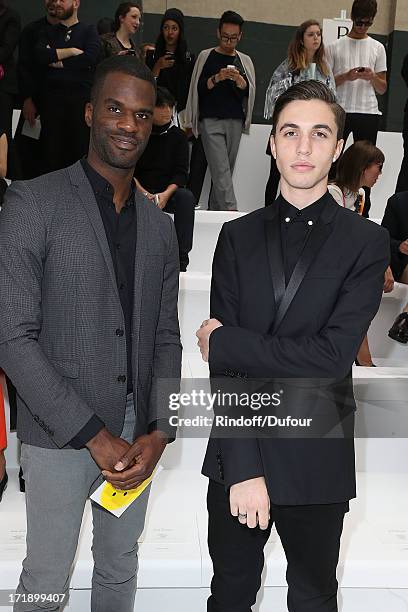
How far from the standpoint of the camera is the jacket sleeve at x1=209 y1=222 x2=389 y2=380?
1.54 meters

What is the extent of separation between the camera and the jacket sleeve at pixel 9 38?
434cm

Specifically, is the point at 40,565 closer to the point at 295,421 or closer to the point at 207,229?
the point at 295,421

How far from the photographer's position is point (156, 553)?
2.43m

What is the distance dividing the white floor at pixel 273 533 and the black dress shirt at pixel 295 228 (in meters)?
1.18

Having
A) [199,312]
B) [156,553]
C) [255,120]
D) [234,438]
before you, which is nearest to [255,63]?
[255,120]

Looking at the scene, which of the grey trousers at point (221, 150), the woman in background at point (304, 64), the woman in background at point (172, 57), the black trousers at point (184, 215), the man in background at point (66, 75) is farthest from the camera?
the grey trousers at point (221, 150)

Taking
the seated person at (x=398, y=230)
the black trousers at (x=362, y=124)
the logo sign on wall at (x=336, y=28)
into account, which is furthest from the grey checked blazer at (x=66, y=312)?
the logo sign on wall at (x=336, y=28)

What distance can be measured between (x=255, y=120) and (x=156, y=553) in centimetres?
539

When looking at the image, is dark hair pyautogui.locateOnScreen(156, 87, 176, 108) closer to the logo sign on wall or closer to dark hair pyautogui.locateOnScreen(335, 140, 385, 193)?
dark hair pyautogui.locateOnScreen(335, 140, 385, 193)

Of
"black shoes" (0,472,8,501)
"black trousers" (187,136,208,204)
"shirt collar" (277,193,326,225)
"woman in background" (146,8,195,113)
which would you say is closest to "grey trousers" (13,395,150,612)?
"shirt collar" (277,193,326,225)

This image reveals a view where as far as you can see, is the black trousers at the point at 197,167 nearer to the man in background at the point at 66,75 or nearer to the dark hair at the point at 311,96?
the man in background at the point at 66,75

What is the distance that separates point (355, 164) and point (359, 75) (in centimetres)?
168

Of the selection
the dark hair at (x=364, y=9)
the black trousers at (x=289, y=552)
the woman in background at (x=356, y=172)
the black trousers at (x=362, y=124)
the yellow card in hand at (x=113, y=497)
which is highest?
the dark hair at (x=364, y=9)

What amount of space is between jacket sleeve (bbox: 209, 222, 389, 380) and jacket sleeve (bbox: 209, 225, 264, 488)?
0.11 feet
